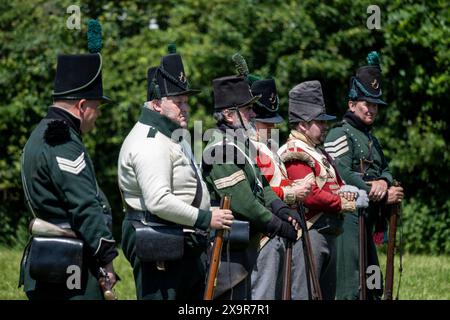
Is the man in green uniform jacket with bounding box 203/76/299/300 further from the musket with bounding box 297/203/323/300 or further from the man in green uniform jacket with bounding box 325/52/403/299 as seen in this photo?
the man in green uniform jacket with bounding box 325/52/403/299

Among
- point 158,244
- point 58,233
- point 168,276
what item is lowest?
point 168,276

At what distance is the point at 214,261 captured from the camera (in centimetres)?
609

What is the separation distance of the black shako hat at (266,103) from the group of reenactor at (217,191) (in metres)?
0.01

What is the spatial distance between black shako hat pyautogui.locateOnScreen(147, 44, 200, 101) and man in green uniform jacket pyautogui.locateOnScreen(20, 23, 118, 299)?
83 cm

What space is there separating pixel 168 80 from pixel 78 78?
34.1 inches

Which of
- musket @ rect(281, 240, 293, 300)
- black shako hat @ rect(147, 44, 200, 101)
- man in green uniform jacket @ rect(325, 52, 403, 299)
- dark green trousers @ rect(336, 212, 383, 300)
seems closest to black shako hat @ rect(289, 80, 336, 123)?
man in green uniform jacket @ rect(325, 52, 403, 299)

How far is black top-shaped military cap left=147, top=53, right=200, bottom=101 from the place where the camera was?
6242 millimetres

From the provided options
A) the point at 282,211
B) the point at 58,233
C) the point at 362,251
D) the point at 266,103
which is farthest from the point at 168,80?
the point at 362,251

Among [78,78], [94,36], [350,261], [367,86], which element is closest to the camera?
[78,78]

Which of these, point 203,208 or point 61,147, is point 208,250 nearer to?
point 203,208

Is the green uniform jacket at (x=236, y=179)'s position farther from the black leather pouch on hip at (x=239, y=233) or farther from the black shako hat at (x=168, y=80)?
the black shako hat at (x=168, y=80)

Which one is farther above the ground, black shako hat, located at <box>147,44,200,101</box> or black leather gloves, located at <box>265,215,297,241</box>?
black shako hat, located at <box>147,44,200,101</box>

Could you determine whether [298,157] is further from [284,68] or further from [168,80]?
[284,68]
